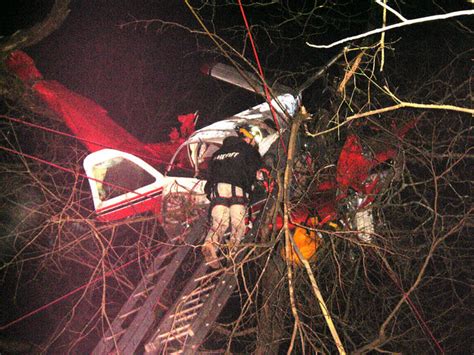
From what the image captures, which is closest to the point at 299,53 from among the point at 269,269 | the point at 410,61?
the point at 410,61

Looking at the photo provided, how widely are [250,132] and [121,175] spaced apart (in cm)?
274

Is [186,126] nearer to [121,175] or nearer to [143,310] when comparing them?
[121,175]

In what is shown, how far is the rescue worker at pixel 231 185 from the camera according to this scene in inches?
199

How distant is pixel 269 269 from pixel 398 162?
187cm

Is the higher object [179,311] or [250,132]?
[250,132]

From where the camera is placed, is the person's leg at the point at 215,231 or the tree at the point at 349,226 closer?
the tree at the point at 349,226

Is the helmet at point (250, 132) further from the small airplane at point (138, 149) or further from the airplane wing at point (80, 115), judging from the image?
the airplane wing at point (80, 115)

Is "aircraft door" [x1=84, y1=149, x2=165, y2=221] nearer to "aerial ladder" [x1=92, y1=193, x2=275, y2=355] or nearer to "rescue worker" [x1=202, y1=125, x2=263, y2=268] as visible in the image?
"aerial ladder" [x1=92, y1=193, x2=275, y2=355]

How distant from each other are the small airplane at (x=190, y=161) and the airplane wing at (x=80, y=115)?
0.01 m

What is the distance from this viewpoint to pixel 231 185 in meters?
5.20

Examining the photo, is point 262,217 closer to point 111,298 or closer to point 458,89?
point 458,89

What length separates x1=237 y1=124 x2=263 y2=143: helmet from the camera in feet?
19.4

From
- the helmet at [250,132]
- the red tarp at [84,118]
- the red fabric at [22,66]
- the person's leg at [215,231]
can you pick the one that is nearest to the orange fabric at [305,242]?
the person's leg at [215,231]

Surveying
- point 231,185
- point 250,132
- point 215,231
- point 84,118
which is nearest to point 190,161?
point 250,132
